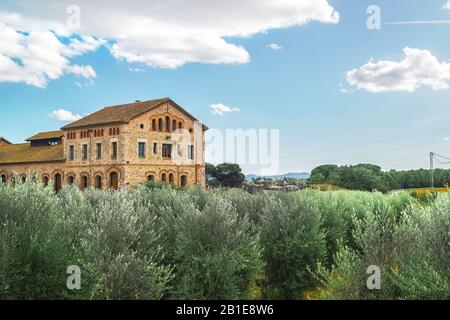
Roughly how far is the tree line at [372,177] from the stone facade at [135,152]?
21895mm

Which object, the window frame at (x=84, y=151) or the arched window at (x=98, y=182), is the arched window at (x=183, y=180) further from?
the window frame at (x=84, y=151)

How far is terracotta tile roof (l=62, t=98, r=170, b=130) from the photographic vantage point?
2002 inches

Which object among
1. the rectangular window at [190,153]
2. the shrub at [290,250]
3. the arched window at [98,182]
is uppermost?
the rectangular window at [190,153]

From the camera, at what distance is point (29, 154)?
63781 mm

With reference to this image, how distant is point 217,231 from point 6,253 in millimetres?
6348

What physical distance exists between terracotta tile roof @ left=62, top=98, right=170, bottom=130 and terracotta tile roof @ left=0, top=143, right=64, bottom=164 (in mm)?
5311

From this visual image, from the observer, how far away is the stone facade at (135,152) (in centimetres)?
4997

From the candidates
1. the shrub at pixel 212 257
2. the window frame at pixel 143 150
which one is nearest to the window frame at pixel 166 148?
the window frame at pixel 143 150

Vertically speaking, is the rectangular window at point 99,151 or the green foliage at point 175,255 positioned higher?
the rectangular window at point 99,151

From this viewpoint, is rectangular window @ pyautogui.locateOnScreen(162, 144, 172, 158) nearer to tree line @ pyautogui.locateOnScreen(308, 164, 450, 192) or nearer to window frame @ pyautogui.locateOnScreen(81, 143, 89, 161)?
window frame @ pyautogui.locateOnScreen(81, 143, 89, 161)

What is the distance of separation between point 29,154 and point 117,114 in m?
19.5

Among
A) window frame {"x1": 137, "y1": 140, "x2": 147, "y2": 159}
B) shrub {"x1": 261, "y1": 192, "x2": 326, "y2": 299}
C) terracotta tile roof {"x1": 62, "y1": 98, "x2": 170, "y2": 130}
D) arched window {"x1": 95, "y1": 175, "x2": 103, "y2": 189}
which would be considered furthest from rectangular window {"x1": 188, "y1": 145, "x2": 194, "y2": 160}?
shrub {"x1": 261, "y1": 192, "x2": 326, "y2": 299}

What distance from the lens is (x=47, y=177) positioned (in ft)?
191
